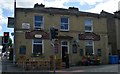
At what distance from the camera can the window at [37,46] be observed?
3036 centimetres

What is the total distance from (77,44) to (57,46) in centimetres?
281

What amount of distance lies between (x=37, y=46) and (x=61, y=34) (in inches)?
138

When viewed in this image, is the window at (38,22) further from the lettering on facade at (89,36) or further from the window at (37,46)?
the lettering on facade at (89,36)

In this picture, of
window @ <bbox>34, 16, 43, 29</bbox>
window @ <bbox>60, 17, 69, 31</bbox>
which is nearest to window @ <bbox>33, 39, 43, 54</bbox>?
window @ <bbox>34, 16, 43, 29</bbox>

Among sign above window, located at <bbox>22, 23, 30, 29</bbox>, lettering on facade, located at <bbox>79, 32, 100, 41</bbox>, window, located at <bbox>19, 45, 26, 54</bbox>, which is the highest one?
sign above window, located at <bbox>22, 23, 30, 29</bbox>

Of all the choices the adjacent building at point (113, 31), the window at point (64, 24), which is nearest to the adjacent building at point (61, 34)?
the window at point (64, 24)

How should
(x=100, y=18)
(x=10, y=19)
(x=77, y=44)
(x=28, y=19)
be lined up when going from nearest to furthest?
(x=10, y=19), (x=28, y=19), (x=77, y=44), (x=100, y=18)

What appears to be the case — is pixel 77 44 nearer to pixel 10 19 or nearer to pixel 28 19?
pixel 28 19

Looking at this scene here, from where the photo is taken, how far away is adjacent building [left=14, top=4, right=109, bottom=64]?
29.9 metres

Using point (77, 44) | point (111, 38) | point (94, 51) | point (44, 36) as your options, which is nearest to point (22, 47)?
point (44, 36)

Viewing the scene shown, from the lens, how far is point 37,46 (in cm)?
3053

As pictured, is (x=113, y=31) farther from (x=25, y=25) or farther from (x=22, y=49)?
(x=22, y=49)

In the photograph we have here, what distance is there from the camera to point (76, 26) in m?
32.9

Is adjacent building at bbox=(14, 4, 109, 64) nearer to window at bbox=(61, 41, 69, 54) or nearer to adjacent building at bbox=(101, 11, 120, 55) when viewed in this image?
window at bbox=(61, 41, 69, 54)
